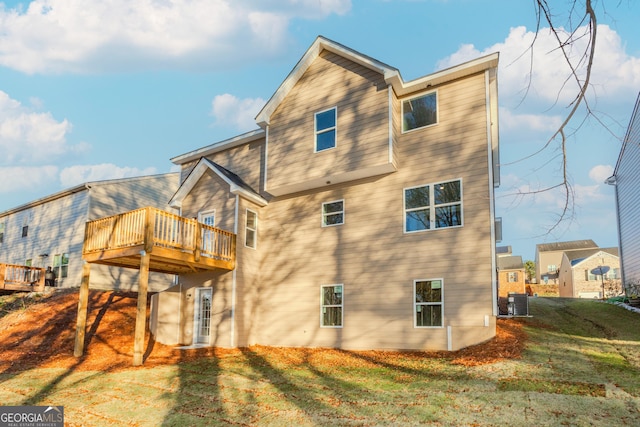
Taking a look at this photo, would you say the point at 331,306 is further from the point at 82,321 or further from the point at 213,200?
the point at 82,321

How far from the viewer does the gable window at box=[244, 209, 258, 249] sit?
15586 millimetres

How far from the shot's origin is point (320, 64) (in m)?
15.1

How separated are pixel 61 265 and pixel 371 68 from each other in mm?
19456

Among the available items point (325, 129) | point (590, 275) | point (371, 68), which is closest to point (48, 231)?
point (325, 129)

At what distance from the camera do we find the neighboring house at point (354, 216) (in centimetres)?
1232

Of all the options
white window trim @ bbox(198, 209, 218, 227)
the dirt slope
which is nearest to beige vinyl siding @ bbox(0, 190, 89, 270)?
the dirt slope

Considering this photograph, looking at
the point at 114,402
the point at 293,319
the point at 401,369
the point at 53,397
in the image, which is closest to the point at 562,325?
the point at 401,369

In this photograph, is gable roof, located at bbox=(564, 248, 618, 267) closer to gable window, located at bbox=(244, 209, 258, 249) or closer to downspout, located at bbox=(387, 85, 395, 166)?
downspout, located at bbox=(387, 85, 395, 166)

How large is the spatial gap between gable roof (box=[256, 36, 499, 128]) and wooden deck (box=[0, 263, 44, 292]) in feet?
48.9

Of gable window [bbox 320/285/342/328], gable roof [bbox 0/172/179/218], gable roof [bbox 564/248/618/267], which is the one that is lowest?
gable window [bbox 320/285/342/328]

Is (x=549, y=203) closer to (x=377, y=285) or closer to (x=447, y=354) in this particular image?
(x=447, y=354)

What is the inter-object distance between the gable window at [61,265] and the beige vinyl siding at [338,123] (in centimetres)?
1417

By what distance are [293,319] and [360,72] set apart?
336 inches

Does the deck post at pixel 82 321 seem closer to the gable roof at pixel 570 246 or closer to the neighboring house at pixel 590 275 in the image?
the neighboring house at pixel 590 275
